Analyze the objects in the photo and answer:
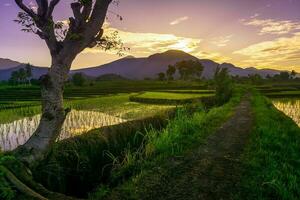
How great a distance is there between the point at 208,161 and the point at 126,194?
3.23 meters

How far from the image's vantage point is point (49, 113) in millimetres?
7582

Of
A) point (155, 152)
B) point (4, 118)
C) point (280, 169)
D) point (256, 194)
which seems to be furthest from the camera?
point (4, 118)

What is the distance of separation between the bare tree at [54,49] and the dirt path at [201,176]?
2.42 m

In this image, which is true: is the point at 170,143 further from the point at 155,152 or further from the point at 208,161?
the point at 208,161

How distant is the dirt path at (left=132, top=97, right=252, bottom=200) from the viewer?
291 inches

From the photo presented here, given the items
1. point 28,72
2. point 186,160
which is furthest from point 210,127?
point 28,72

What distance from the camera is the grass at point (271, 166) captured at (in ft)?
24.4

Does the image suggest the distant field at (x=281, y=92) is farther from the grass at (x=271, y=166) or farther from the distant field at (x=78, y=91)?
the grass at (x=271, y=166)

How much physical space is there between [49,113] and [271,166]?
19.7 feet

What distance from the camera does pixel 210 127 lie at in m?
16.1

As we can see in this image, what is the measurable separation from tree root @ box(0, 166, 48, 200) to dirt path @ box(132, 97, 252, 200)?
6.97 ft

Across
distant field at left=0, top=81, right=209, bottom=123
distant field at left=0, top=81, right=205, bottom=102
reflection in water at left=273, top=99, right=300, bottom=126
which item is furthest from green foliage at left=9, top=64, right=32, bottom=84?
reflection in water at left=273, top=99, right=300, bottom=126

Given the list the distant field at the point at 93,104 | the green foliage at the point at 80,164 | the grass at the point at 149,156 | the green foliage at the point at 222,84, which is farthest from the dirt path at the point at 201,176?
the green foliage at the point at 222,84

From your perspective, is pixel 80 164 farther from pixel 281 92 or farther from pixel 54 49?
pixel 281 92
